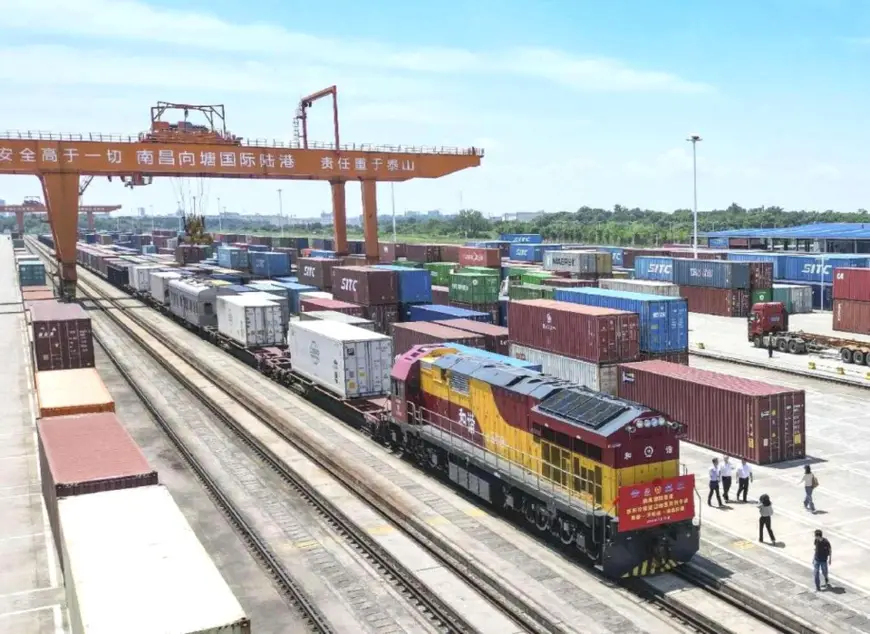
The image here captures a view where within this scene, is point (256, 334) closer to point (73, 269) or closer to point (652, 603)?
point (73, 269)

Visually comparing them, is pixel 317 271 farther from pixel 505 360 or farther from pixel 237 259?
pixel 505 360

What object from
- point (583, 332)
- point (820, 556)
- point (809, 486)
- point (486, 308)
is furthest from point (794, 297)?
point (820, 556)

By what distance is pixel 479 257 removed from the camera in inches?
3036

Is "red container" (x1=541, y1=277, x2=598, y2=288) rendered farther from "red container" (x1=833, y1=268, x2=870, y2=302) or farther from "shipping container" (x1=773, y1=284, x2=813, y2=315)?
"shipping container" (x1=773, y1=284, x2=813, y2=315)

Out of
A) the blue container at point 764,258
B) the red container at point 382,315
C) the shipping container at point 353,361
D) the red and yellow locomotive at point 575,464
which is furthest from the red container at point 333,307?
the blue container at point 764,258

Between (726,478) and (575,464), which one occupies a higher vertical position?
(575,464)

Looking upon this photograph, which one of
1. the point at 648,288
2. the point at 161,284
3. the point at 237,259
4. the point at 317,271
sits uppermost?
the point at 237,259

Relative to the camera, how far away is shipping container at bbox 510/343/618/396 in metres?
33.1

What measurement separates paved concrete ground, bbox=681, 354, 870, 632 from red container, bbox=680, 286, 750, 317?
1210 inches

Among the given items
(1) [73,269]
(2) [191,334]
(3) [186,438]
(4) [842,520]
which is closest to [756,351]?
(4) [842,520]

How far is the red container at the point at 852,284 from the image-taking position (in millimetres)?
52688

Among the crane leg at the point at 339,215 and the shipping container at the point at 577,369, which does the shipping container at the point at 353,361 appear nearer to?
the shipping container at the point at 577,369

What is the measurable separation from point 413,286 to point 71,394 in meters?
26.4

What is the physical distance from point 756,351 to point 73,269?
48442 millimetres
